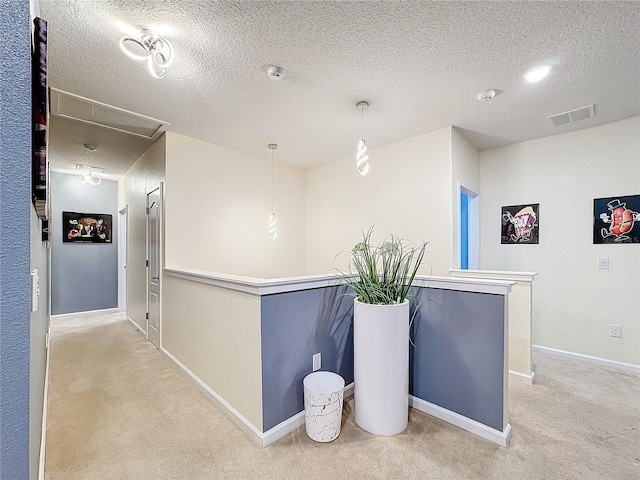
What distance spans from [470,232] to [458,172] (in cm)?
116

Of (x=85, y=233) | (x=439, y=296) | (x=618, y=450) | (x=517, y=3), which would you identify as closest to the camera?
(x=517, y=3)

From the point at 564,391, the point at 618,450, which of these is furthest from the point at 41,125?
the point at 564,391

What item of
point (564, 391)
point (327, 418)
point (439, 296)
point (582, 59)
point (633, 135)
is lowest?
point (564, 391)

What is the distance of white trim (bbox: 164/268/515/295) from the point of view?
6.08 ft

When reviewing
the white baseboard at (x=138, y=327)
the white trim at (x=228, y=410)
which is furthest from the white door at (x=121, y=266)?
the white trim at (x=228, y=410)

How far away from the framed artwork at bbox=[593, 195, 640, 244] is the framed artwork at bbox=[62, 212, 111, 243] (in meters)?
7.35

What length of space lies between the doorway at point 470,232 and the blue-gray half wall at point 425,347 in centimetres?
210

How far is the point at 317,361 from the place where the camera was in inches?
85.7

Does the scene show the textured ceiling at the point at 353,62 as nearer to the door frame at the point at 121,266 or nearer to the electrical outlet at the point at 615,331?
the electrical outlet at the point at 615,331

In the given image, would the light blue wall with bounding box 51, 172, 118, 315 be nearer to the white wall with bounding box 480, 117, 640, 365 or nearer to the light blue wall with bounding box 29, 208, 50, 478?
the light blue wall with bounding box 29, 208, 50, 478

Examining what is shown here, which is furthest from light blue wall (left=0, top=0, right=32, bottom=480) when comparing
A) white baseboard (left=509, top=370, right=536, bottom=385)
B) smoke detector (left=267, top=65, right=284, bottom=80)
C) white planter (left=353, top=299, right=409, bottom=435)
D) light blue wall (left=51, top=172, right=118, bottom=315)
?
light blue wall (left=51, top=172, right=118, bottom=315)

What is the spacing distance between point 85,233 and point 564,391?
23.2 feet

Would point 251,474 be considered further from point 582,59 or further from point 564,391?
point 582,59

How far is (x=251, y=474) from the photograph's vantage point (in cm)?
165
